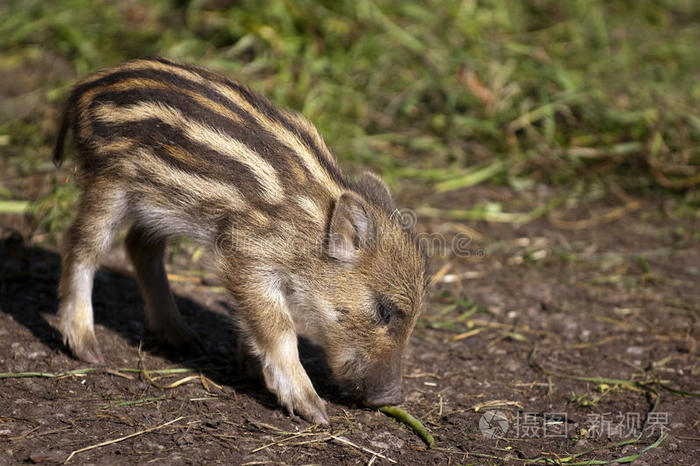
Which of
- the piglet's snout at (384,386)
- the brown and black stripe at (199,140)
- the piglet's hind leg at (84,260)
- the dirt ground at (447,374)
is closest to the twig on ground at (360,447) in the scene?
the dirt ground at (447,374)

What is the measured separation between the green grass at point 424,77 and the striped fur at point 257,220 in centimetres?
269

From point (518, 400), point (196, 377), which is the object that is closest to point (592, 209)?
point (518, 400)

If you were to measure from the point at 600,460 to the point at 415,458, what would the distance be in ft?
2.67

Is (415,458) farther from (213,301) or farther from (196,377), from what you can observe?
(213,301)

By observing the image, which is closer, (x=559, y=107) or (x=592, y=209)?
(x=592, y=209)

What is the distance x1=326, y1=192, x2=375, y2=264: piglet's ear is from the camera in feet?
12.1

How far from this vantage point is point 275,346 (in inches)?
145

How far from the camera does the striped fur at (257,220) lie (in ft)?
12.0

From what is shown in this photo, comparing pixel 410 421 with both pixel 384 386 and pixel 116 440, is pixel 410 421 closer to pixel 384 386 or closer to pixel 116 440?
pixel 384 386

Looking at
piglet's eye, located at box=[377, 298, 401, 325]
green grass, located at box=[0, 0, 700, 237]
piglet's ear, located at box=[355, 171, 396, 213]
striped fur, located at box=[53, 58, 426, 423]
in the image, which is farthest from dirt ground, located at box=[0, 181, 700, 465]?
green grass, located at box=[0, 0, 700, 237]

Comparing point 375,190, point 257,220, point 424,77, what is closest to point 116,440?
point 257,220

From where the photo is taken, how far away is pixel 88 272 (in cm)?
396

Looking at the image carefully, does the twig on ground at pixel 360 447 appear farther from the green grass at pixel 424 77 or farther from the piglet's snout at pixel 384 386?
the green grass at pixel 424 77

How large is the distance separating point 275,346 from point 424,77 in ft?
14.7
